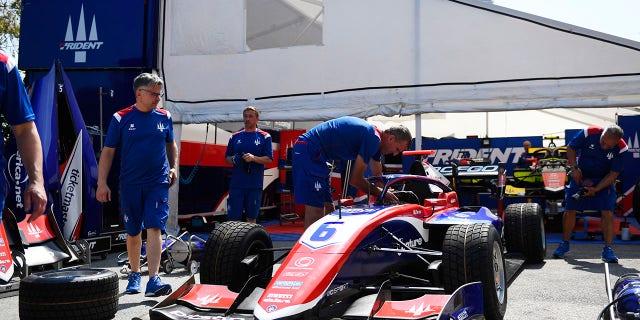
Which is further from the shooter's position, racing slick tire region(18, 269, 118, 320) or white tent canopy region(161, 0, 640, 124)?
white tent canopy region(161, 0, 640, 124)

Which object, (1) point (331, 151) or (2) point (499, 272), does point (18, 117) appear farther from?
(2) point (499, 272)

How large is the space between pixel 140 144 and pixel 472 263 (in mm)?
2533

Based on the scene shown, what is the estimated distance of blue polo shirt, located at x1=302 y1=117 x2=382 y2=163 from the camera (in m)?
4.60

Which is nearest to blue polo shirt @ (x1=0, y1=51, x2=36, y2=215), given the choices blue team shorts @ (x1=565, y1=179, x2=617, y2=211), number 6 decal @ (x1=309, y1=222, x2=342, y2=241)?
number 6 decal @ (x1=309, y1=222, x2=342, y2=241)

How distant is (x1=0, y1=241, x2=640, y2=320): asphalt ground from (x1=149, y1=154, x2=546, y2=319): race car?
0.50 meters

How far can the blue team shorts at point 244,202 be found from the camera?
261 inches

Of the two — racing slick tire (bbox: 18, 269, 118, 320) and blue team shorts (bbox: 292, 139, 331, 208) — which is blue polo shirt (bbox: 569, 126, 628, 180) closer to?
blue team shorts (bbox: 292, 139, 331, 208)

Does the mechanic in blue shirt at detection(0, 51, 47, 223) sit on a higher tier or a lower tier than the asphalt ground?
higher

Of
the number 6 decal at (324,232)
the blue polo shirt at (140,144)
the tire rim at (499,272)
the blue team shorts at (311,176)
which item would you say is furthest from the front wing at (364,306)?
the blue team shorts at (311,176)

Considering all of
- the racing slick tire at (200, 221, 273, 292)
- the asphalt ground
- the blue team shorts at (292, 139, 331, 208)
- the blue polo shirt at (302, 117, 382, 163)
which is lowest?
the asphalt ground

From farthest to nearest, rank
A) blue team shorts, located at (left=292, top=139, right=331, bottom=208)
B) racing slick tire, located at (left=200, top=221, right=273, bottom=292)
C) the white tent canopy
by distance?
the white tent canopy
blue team shorts, located at (left=292, top=139, right=331, bottom=208)
racing slick tire, located at (left=200, top=221, right=273, bottom=292)

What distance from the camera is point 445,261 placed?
3635 millimetres

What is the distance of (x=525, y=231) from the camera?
601cm

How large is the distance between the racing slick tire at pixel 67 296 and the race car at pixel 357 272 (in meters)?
0.60
